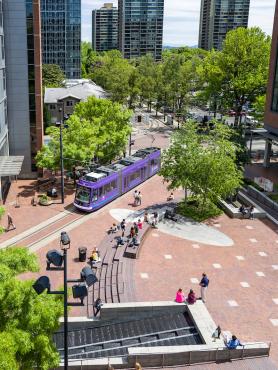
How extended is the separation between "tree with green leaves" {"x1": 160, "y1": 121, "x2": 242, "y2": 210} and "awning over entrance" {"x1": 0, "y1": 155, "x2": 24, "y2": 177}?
41.8 ft

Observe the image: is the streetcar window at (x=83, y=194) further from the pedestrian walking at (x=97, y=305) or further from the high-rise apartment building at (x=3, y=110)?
the pedestrian walking at (x=97, y=305)

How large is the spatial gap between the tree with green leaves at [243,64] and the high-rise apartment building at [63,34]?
290ft

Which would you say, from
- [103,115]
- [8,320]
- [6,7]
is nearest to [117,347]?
[8,320]

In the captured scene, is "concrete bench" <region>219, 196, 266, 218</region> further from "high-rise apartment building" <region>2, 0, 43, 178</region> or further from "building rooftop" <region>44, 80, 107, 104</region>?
"building rooftop" <region>44, 80, 107, 104</region>

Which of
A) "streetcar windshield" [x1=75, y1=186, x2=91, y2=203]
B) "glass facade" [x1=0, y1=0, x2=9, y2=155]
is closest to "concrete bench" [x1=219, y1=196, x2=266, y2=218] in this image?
"streetcar windshield" [x1=75, y1=186, x2=91, y2=203]

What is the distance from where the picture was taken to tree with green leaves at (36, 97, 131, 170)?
4131 cm

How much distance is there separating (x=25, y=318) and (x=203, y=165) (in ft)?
81.5

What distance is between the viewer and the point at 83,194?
37.7m

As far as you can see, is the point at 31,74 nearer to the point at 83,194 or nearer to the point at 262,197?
the point at 83,194

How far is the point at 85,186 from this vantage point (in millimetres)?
Result: 37344

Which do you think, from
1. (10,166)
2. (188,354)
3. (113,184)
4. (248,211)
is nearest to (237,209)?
(248,211)

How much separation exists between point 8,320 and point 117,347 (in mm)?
9058

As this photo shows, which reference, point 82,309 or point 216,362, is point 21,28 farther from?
point 216,362

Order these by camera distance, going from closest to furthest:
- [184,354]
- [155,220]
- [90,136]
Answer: [184,354] < [155,220] < [90,136]
